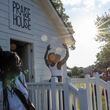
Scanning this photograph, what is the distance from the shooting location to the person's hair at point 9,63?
1.55 metres

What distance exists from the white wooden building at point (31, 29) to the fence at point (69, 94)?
2072mm

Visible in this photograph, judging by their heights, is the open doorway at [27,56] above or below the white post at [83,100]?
above

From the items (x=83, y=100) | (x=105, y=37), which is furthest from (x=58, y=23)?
(x=105, y=37)

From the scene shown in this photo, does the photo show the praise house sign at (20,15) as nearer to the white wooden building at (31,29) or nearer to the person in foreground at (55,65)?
the white wooden building at (31,29)

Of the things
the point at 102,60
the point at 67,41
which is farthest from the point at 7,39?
the point at 102,60

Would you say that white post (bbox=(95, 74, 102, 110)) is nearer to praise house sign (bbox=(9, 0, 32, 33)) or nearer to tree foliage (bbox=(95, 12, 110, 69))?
praise house sign (bbox=(9, 0, 32, 33))

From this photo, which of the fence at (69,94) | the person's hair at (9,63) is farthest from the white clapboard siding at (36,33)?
the person's hair at (9,63)

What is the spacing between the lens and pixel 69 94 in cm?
569

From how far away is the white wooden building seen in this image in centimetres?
834

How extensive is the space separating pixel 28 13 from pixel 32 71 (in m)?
1.94

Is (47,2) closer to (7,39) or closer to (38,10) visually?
(38,10)

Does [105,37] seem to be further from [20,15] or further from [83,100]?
[83,100]

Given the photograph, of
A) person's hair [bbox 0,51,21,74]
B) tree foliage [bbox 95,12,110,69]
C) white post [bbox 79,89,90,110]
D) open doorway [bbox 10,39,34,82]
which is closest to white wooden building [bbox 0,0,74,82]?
open doorway [bbox 10,39,34,82]

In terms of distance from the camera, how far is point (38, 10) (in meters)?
10.1
